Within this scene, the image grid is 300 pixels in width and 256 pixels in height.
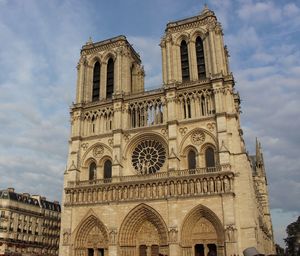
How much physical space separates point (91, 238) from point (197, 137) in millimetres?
12106

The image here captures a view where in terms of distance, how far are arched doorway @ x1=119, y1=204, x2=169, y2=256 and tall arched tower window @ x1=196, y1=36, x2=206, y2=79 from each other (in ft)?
40.8

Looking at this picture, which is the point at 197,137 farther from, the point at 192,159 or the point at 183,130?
the point at 192,159

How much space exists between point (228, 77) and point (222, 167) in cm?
785

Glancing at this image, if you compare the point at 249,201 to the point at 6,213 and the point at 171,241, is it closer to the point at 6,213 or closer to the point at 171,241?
the point at 171,241

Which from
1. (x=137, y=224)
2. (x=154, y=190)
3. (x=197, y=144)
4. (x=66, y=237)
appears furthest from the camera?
(x=66, y=237)

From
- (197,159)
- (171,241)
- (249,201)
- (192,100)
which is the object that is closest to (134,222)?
(171,241)

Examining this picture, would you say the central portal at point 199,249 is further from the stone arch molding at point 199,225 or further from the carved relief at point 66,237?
the carved relief at point 66,237

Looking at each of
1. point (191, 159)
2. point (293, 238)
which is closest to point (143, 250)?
point (191, 159)

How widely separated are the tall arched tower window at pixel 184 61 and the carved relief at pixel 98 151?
384 inches

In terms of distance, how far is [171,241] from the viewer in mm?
26359

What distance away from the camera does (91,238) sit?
2997cm

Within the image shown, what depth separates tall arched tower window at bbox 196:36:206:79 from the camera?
31878mm

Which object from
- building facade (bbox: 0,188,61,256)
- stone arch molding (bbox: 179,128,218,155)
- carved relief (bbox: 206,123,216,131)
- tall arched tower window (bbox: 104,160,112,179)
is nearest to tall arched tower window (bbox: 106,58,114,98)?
tall arched tower window (bbox: 104,160,112,179)

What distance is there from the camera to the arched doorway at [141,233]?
28109mm
